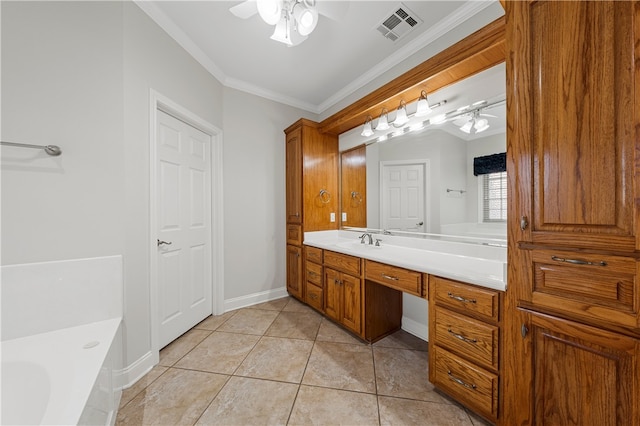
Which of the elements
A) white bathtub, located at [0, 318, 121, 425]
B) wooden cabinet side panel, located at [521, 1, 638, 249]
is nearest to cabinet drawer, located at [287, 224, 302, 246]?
white bathtub, located at [0, 318, 121, 425]

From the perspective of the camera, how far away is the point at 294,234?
2.95m

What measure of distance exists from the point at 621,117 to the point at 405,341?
1970 mm

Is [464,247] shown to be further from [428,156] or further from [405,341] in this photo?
[405,341]

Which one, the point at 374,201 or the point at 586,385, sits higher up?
the point at 374,201

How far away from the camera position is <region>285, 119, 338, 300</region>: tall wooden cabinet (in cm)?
279

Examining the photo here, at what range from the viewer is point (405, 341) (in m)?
2.08

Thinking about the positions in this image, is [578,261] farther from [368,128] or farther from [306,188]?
[306,188]

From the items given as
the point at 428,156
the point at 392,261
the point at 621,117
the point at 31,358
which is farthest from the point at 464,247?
the point at 31,358

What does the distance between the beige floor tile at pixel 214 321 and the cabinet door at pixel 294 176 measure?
129 centimetres

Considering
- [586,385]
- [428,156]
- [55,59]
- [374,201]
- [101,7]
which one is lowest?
[586,385]

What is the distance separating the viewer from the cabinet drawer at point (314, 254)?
8.19 feet

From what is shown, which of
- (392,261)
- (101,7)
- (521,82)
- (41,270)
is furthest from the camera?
(392,261)

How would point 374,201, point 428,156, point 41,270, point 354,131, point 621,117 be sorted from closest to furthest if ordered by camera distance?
point 621,117, point 41,270, point 428,156, point 374,201, point 354,131

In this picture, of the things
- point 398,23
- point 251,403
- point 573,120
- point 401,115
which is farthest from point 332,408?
point 398,23
